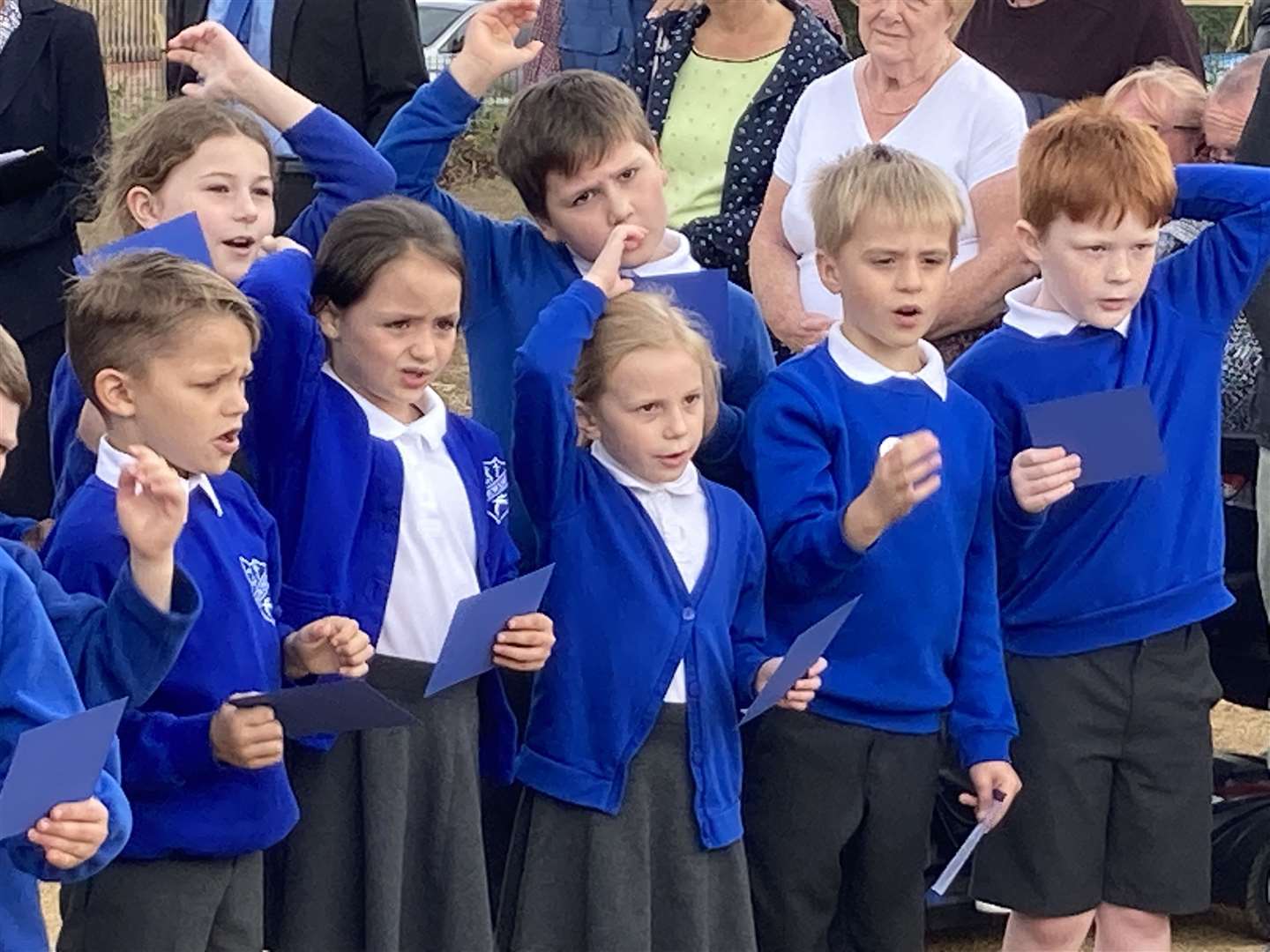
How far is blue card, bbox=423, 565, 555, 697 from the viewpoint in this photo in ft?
10.3

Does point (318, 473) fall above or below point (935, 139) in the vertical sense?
below

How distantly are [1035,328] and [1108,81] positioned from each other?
139cm

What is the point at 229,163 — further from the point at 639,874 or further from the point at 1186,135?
the point at 1186,135

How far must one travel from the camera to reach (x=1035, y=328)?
12.5 ft

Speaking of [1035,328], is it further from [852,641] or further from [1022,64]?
[1022,64]

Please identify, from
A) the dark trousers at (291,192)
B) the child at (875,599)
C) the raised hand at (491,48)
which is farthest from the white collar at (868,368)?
the dark trousers at (291,192)

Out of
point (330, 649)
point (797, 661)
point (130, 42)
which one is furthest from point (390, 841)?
point (130, 42)

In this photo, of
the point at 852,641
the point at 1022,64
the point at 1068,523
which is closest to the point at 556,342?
the point at 852,641

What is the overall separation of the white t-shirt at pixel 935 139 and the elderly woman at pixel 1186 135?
0.32m

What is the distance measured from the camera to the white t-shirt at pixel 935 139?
13.9 feet

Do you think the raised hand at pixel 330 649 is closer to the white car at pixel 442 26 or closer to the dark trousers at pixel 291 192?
the dark trousers at pixel 291 192

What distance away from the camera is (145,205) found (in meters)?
3.71

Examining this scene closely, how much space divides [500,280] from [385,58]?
194 cm

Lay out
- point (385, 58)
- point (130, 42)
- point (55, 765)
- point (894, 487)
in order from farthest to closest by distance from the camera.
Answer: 1. point (130, 42)
2. point (385, 58)
3. point (894, 487)
4. point (55, 765)
